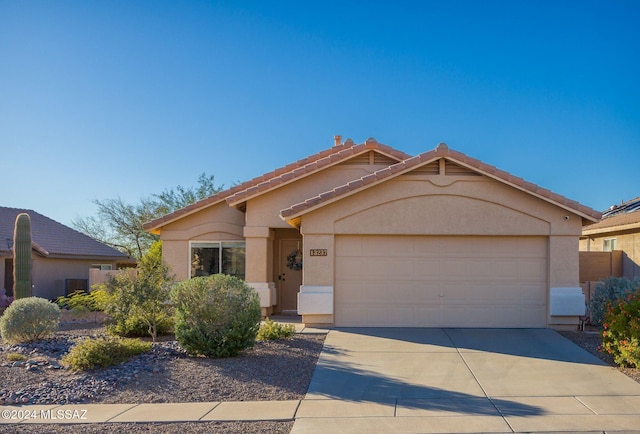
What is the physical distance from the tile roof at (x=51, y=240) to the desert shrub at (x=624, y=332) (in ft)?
71.5

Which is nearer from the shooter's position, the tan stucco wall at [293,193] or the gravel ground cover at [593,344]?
the gravel ground cover at [593,344]

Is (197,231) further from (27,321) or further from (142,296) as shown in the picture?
(27,321)

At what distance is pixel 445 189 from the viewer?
1494 centimetres

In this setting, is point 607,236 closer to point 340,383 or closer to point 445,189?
point 445,189

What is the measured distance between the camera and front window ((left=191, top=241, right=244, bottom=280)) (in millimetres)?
18719

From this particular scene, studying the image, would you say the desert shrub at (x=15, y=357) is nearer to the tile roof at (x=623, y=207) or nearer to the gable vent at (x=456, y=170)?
the gable vent at (x=456, y=170)

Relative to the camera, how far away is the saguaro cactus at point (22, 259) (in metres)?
18.3

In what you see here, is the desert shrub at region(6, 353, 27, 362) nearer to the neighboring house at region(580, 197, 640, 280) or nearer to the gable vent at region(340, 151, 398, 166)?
the gable vent at region(340, 151, 398, 166)

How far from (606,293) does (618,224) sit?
588 cm

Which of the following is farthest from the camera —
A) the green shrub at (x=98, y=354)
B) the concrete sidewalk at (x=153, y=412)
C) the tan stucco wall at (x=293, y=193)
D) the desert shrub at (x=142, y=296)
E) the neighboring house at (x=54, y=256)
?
the neighboring house at (x=54, y=256)

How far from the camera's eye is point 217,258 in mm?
18844

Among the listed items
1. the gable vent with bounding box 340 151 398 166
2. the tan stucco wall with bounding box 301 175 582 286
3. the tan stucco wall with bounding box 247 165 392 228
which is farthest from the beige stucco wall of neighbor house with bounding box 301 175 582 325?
the gable vent with bounding box 340 151 398 166

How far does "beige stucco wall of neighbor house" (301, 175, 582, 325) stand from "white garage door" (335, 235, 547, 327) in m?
0.30

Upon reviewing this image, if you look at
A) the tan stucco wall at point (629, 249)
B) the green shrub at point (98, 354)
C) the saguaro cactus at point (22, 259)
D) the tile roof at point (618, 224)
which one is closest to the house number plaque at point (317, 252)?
the green shrub at point (98, 354)
